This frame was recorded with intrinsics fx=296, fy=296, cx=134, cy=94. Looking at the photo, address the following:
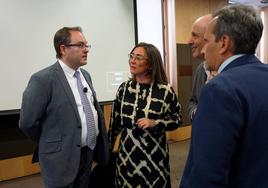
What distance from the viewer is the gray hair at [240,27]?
956 millimetres

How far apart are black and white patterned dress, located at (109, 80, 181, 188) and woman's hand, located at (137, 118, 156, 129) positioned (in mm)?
37

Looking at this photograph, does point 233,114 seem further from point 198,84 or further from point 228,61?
point 198,84

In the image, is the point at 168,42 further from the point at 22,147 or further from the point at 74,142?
the point at 74,142

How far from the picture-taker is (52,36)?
3.61 meters

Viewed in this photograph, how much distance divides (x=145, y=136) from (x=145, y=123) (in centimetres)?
12

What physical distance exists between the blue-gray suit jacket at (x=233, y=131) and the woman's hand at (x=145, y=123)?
3.03ft

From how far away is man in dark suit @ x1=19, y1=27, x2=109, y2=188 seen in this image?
1787 mm

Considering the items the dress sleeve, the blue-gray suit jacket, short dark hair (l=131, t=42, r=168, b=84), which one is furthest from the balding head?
the blue-gray suit jacket

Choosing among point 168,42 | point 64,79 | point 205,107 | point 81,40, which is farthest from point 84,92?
point 168,42

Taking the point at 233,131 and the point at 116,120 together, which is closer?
the point at 233,131

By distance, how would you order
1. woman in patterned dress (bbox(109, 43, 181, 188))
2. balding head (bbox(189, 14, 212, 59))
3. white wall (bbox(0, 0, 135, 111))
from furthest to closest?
1. white wall (bbox(0, 0, 135, 111))
2. woman in patterned dress (bbox(109, 43, 181, 188))
3. balding head (bbox(189, 14, 212, 59))

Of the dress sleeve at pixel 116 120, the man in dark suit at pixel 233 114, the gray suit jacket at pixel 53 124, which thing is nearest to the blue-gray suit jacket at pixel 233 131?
the man in dark suit at pixel 233 114

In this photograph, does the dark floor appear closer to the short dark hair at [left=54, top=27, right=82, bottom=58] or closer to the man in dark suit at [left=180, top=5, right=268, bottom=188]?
the short dark hair at [left=54, top=27, right=82, bottom=58]

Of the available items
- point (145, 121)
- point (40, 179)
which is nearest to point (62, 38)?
point (145, 121)
